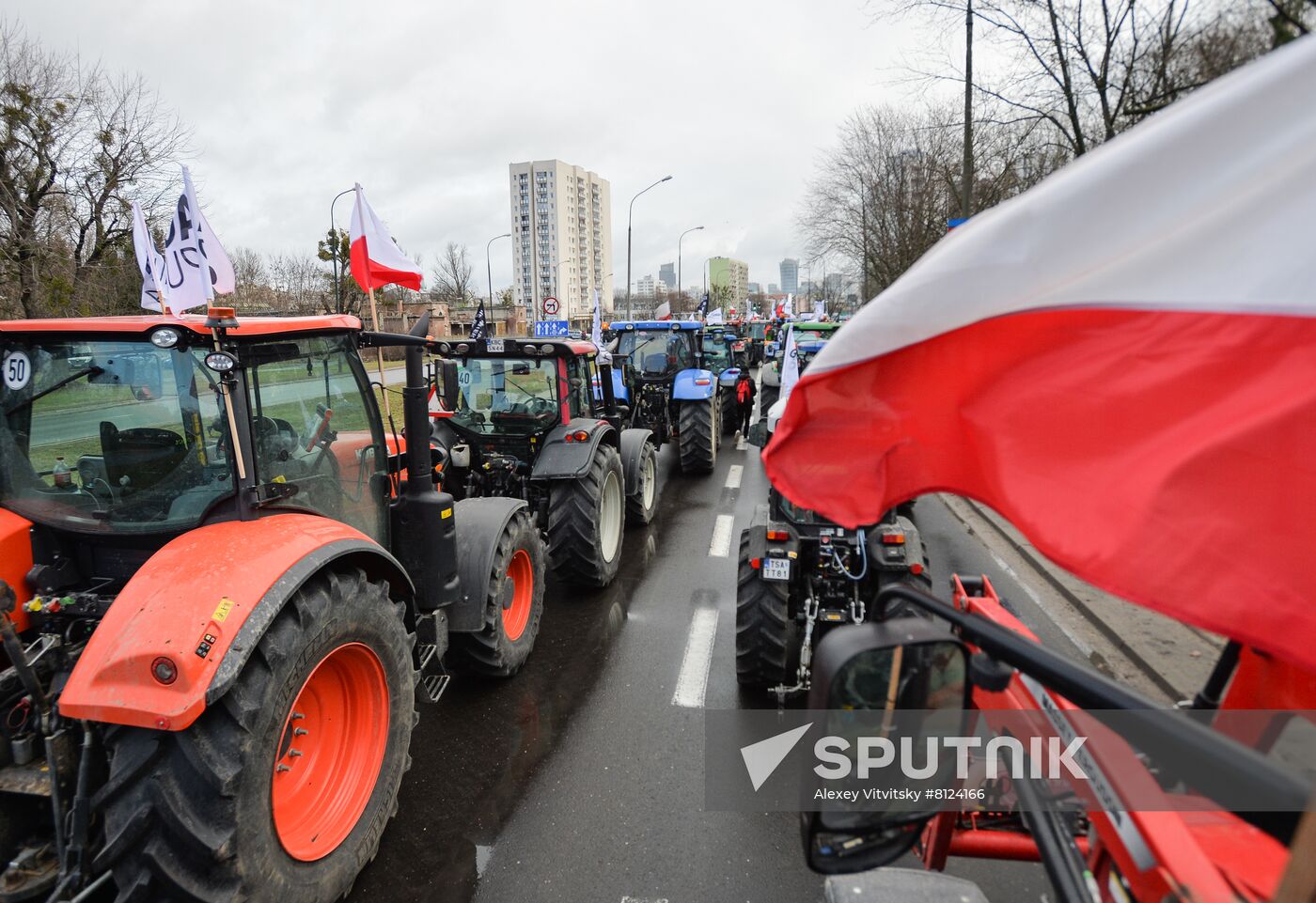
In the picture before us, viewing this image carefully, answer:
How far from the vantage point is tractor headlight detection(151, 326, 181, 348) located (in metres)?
2.53

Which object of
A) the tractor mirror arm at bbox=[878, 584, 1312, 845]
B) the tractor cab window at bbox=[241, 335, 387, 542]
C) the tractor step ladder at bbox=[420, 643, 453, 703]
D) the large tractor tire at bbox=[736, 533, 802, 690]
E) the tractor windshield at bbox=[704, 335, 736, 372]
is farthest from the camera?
the tractor windshield at bbox=[704, 335, 736, 372]

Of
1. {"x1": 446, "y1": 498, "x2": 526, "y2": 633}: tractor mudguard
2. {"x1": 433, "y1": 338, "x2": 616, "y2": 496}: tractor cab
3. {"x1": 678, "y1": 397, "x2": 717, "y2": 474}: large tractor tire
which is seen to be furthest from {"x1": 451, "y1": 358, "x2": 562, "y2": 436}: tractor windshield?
{"x1": 678, "y1": 397, "x2": 717, "y2": 474}: large tractor tire

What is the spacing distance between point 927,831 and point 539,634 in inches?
144

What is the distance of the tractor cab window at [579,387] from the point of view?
6.69 metres

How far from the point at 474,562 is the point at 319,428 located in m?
1.26

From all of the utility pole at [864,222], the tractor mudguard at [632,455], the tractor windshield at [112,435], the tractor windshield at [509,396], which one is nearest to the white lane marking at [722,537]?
the tractor mudguard at [632,455]

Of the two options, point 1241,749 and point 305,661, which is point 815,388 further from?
point 305,661

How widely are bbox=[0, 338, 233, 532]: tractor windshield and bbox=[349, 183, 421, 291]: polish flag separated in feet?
7.38

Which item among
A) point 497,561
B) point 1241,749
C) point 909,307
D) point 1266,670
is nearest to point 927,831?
point 1266,670

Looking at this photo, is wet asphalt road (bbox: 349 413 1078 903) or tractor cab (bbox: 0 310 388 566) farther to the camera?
wet asphalt road (bbox: 349 413 1078 903)

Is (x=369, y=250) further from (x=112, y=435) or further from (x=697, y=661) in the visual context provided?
(x=697, y=661)

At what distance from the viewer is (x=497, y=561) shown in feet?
14.0

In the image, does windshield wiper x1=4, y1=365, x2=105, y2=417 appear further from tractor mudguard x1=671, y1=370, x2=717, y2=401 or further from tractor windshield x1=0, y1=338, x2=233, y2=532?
tractor mudguard x1=671, y1=370, x2=717, y2=401

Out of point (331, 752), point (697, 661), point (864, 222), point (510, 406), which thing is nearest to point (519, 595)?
point (697, 661)
